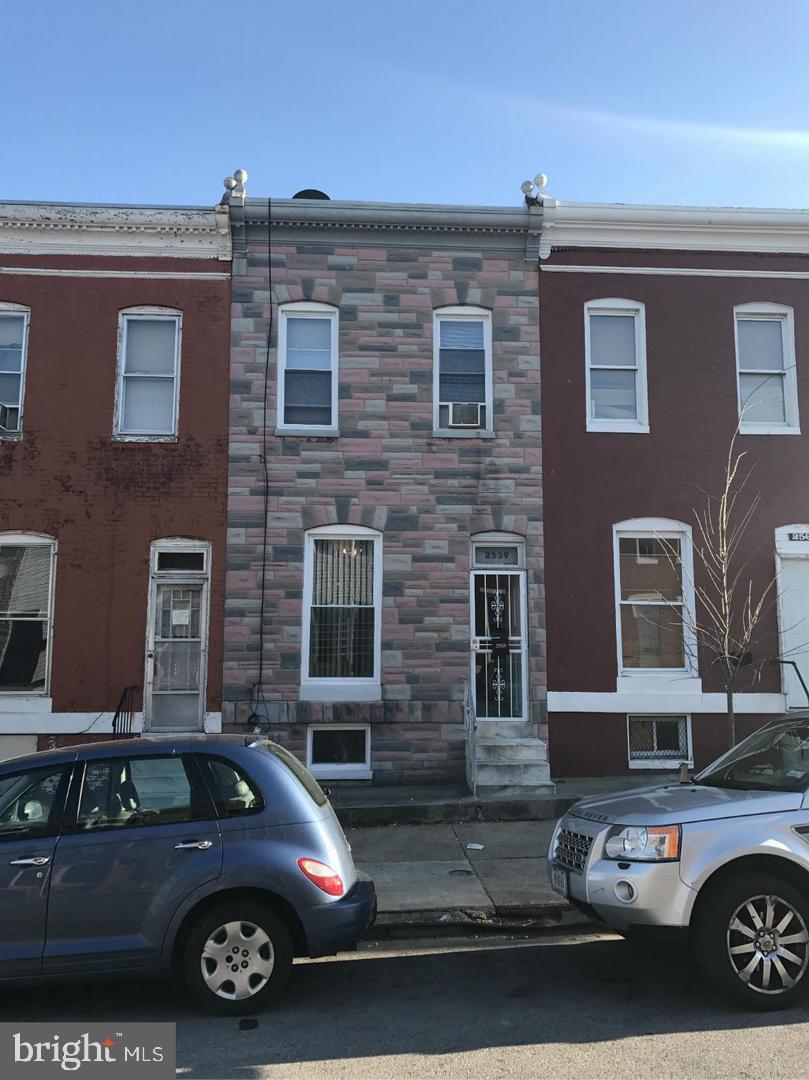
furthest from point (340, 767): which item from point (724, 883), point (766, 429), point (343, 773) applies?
point (766, 429)

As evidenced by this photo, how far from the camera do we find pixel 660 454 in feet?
41.7

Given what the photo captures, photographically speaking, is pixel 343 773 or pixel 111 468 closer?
pixel 343 773

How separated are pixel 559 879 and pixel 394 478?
23.5ft

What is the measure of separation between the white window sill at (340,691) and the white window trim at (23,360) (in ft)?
17.0

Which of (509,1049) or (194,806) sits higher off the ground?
(194,806)

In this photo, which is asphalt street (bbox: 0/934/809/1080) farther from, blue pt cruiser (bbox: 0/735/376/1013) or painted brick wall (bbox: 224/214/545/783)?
painted brick wall (bbox: 224/214/545/783)

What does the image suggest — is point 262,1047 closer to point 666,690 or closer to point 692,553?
point 666,690

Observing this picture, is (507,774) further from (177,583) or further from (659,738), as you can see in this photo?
(177,583)

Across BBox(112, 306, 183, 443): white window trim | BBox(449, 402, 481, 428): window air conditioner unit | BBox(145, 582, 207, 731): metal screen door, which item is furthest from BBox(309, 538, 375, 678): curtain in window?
BBox(112, 306, 183, 443): white window trim

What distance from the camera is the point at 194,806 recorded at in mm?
5469

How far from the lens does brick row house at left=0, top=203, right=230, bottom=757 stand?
1197 cm

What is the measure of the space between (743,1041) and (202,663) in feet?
27.9

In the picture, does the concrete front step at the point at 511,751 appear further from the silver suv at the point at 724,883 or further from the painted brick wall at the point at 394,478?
the silver suv at the point at 724,883

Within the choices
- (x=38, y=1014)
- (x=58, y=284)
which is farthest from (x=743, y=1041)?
(x=58, y=284)
